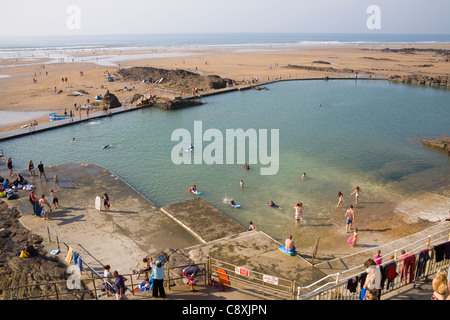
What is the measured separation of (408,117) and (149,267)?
40.7 meters

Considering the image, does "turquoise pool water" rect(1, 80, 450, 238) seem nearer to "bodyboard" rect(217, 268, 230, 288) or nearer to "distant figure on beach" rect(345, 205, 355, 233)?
"distant figure on beach" rect(345, 205, 355, 233)

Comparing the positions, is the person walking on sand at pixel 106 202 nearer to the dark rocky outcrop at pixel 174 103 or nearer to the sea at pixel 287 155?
the sea at pixel 287 155

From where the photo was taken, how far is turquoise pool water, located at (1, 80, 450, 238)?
2300 cm

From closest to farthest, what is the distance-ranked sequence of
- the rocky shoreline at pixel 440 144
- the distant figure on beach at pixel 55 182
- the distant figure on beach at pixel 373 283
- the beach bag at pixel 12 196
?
1. the distant figure on beach at pixel 373 283
2. the beach bag at pixel 12 196
3. the distant figure on beach at pixel 55 182
4. the rocky shoreline at pixel 440 144

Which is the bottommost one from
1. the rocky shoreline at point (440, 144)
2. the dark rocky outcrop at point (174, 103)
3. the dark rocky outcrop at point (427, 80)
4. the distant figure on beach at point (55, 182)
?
the distant figure on beach at point (55, 182)

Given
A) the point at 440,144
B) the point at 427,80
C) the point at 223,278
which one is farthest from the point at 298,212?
the point at 427,80

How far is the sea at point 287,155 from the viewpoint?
71.8 ft

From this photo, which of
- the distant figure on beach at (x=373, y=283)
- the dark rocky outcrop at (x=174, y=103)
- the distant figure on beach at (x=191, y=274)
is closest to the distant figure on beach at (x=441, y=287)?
the distant figure on beach at (x=373, y=283)

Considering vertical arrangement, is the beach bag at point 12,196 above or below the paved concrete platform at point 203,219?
above

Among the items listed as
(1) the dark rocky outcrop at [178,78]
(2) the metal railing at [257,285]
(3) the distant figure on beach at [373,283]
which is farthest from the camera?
(1) the dark rocky outcrop at [178,78]

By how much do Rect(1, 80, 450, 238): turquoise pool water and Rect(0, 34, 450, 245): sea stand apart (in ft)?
0.27

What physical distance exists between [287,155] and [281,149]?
5.28 ft

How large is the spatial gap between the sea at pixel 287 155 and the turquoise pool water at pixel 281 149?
0.08m
